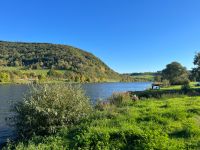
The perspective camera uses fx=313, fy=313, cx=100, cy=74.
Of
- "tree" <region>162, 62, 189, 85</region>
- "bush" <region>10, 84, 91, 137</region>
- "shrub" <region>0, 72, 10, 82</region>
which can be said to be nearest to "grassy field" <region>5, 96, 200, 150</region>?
"bush" <region>10, 84, 91, 137</region>

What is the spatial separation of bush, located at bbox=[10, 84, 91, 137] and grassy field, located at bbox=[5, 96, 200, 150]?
148 centimetres

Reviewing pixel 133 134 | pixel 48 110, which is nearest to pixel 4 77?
pixel 48 110

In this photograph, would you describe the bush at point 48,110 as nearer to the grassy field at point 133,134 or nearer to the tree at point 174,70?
the grassy field at point 133,134

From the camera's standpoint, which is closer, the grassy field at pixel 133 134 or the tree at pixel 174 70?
the grassy field at pixel 133 134

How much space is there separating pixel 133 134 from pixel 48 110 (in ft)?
19.5

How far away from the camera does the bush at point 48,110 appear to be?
18.9 m

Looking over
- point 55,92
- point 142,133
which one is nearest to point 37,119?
point 55,92

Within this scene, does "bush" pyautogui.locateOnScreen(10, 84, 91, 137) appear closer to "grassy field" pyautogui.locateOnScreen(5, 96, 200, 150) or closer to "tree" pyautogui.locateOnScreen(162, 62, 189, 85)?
"grassy field" pyautogui.locateOnScreen(5, 96, 200, 150)

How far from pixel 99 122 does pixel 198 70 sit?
143ft

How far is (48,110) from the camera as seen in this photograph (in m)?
18.7

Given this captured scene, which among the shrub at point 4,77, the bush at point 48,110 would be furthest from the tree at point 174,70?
the shrub at point 4,77

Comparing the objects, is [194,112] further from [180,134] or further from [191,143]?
[191,143]

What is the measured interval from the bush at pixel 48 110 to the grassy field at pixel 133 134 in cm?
148

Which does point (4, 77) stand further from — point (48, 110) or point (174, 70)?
point (48, 110)
